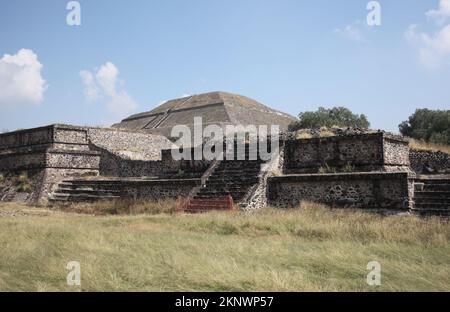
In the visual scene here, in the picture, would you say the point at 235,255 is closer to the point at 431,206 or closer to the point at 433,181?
the point at 431,206

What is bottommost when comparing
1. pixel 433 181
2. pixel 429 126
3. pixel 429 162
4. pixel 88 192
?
pixel 88 192

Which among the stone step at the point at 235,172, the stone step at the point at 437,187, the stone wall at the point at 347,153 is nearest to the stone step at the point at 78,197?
the stone step at the point at 235,172

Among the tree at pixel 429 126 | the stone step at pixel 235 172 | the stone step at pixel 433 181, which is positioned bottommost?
the stone step at pixel 433 181

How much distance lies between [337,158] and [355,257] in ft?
35.2

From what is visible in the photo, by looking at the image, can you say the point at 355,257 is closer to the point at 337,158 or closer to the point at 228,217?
the point at 228,217

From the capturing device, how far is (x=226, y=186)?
1736 cm

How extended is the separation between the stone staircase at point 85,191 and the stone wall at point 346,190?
24.2 feet

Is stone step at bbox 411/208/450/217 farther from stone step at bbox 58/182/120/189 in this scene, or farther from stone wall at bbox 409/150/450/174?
stone step at bbox 58/182/120/189

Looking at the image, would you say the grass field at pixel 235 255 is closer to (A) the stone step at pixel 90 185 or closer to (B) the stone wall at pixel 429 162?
(A) the stone step at pixel 90 185

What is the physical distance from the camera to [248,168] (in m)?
18.5

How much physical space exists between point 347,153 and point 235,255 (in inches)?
427

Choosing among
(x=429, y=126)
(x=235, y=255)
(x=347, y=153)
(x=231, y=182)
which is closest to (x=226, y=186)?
(x=231, y=182)

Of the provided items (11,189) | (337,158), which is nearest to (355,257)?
(337,158)

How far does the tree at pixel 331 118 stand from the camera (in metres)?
36.2
